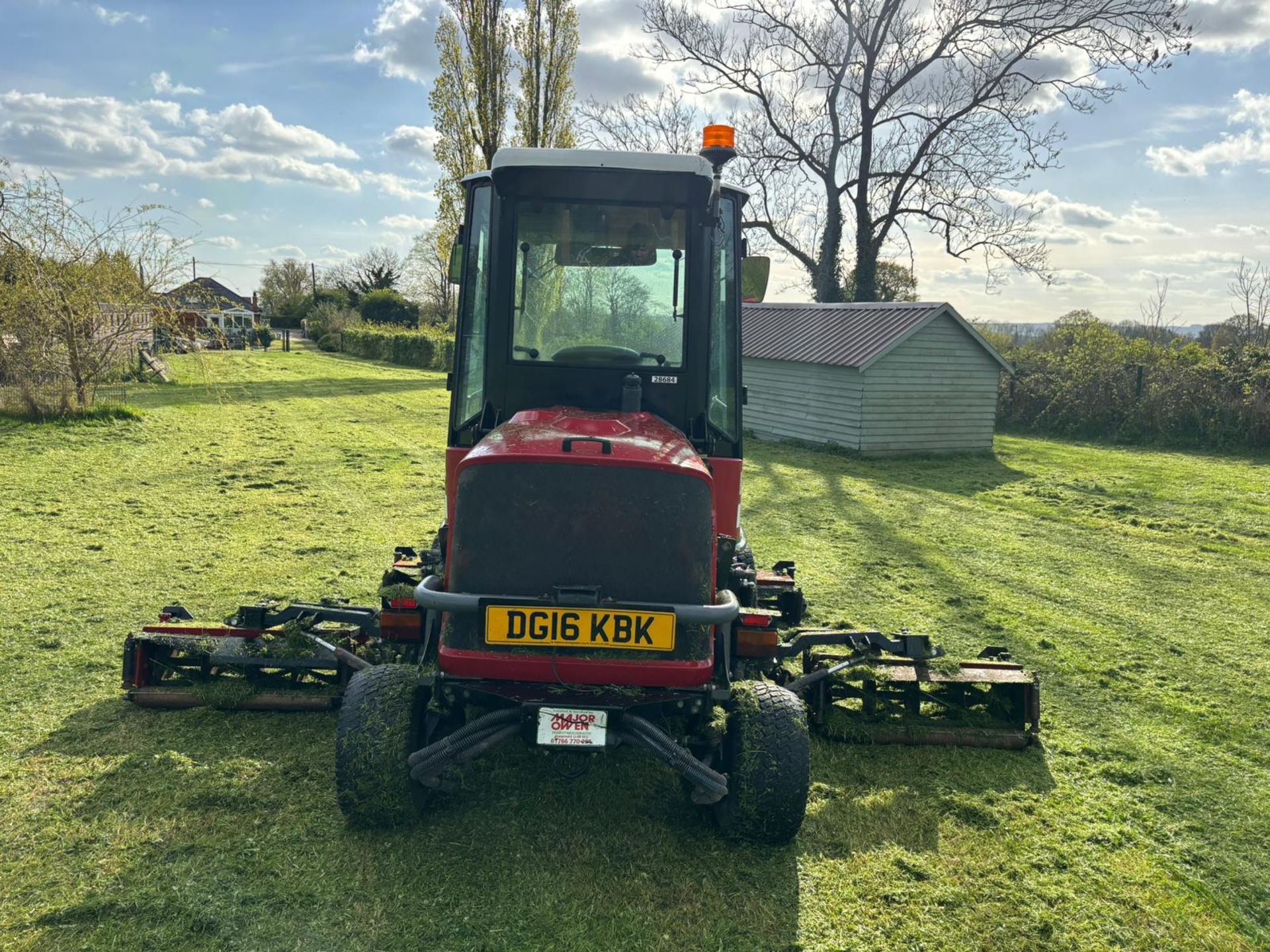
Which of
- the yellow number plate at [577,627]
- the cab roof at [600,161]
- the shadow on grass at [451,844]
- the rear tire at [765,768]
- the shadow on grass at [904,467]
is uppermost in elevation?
the cab roof at [600,161]

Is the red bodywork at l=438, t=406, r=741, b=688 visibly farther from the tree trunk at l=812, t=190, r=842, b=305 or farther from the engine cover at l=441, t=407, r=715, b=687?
the tree trunk at l=812, t=190, r=842, b=305

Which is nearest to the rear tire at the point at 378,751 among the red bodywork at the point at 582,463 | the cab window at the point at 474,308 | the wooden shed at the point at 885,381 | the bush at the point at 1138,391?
the red bodywork at the point at 582,463

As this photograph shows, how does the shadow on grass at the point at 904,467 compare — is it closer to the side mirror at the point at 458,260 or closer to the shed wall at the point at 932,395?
the shed wall at the point at 932,395

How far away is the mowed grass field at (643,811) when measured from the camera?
10.2 ft

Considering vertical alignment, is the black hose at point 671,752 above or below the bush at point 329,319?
below

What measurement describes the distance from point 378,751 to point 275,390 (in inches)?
807

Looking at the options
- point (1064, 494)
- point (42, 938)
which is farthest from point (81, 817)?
point (1064, 494)

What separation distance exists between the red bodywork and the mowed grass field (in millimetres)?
743

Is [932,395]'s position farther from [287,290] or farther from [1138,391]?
[287,290]

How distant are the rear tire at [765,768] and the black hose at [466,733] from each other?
0.84 meters

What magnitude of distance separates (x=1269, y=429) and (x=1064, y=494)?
8.34 meters

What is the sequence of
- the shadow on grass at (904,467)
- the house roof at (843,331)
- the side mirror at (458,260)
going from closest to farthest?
the side mirror at (458,260)
the shadow on grass at (904,467)
the house roof at (843,331)

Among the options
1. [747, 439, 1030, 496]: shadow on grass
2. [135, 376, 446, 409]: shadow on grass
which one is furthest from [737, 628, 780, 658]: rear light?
[135, 376, 446, 409]: shadow on grass

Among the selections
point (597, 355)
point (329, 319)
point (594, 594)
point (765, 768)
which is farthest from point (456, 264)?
point (329, 319)
